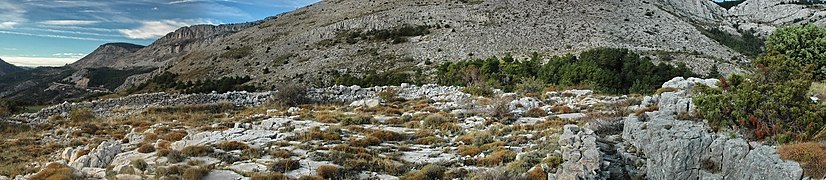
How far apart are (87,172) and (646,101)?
53.7 ft

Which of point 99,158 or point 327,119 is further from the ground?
point 327,119

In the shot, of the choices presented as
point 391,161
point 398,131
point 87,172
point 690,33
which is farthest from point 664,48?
point 87,172

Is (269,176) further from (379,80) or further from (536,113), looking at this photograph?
(379,80)

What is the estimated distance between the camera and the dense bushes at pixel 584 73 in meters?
30.9

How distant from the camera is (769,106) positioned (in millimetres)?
10414

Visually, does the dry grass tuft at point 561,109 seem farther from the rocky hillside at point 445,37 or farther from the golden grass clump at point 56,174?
the rocky hillside at point 445,37

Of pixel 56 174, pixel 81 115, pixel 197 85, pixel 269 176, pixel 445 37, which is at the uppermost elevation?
pixel 445 37

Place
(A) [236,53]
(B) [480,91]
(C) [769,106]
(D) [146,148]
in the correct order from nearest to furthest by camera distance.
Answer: (C) [769,106] → (D) [146,148] → (B) [480,91] → (A) [236,53]

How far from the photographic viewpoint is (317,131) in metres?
16.5

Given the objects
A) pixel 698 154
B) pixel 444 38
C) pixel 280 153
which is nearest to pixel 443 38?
pixel 444 38

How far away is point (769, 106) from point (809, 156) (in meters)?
3.20

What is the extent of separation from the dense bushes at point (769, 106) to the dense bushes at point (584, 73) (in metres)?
16.4

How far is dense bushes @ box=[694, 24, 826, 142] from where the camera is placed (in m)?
9.83

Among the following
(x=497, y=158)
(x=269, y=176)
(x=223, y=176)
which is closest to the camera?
(x=269, y=176)
